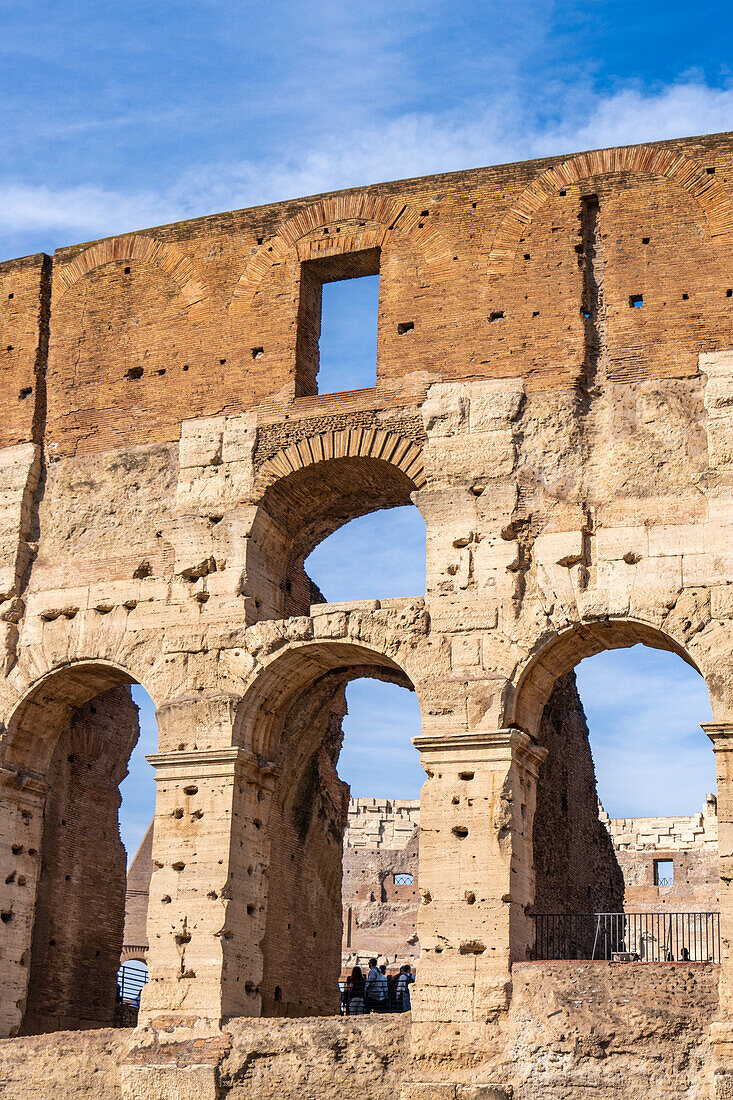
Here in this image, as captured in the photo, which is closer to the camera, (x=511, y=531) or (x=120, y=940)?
(x=511, y=531)

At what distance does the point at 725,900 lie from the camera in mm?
11805

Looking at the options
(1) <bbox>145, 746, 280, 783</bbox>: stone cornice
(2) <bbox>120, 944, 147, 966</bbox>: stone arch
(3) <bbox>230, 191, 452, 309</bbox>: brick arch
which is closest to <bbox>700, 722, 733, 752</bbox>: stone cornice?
(1) <bbox>145, 746, 280, 783</bbox>: stone cornice

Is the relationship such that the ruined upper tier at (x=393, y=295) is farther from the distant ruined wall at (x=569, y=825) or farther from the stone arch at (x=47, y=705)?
the distant ruined wall at (x=569, y=825)

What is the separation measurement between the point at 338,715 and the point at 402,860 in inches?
527

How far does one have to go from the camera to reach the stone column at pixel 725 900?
448 inches

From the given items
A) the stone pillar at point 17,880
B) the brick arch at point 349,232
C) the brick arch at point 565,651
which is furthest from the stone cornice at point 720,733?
the stone pillar at point 17,880

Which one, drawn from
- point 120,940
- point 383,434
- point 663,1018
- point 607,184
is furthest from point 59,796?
point 607,184

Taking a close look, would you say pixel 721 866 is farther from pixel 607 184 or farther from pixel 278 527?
pixel 607 184

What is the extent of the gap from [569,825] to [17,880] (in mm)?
6029

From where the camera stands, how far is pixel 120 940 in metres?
17.4

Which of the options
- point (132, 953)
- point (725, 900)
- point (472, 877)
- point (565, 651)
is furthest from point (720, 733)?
point (132, 953)

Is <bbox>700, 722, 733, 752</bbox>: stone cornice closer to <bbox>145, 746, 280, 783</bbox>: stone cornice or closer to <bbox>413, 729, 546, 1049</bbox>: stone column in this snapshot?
<bbox>413, 729, 546, 1049</bbox>: stone column

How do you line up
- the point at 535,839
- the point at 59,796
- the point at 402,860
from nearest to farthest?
the point at 535,839
the point at 59,796
the point at 402,860

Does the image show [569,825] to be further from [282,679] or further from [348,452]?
[348,452]
